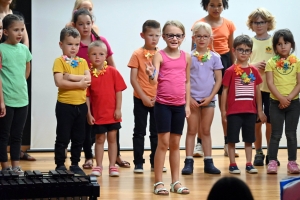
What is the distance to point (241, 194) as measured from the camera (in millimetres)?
1686

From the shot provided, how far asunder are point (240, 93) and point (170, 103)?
110cm

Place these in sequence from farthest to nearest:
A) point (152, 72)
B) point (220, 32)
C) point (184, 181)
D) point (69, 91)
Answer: point (220, 32) → point (69, 91) → point (184, 181) → point (152, 72)

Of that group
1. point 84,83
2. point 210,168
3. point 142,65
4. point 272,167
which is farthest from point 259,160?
point 84,83

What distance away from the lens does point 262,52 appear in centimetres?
581

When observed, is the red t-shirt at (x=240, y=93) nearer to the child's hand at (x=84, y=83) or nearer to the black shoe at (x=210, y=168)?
the black shoe at (x=210, y=168)

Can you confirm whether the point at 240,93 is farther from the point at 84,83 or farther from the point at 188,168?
the point at 84,83

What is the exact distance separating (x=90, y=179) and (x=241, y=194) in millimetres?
1831

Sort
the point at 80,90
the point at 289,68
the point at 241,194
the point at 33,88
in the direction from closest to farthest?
1. the point at 241,194
2. the point at 80,90
3. the point at 289,68
4. the point at 33,88

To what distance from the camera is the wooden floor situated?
14.2 ft

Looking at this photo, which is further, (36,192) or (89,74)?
(89,74)

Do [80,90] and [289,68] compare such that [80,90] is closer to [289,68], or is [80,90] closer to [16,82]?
[16,82]

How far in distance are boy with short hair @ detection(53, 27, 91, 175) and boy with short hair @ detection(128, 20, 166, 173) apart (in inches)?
17.7

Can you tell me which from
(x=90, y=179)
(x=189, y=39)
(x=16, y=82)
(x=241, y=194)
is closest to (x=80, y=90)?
(x=16, y=82)

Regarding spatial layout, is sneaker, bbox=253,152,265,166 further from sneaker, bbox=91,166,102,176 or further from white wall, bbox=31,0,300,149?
sneaker, bbox=91,166,102,176
